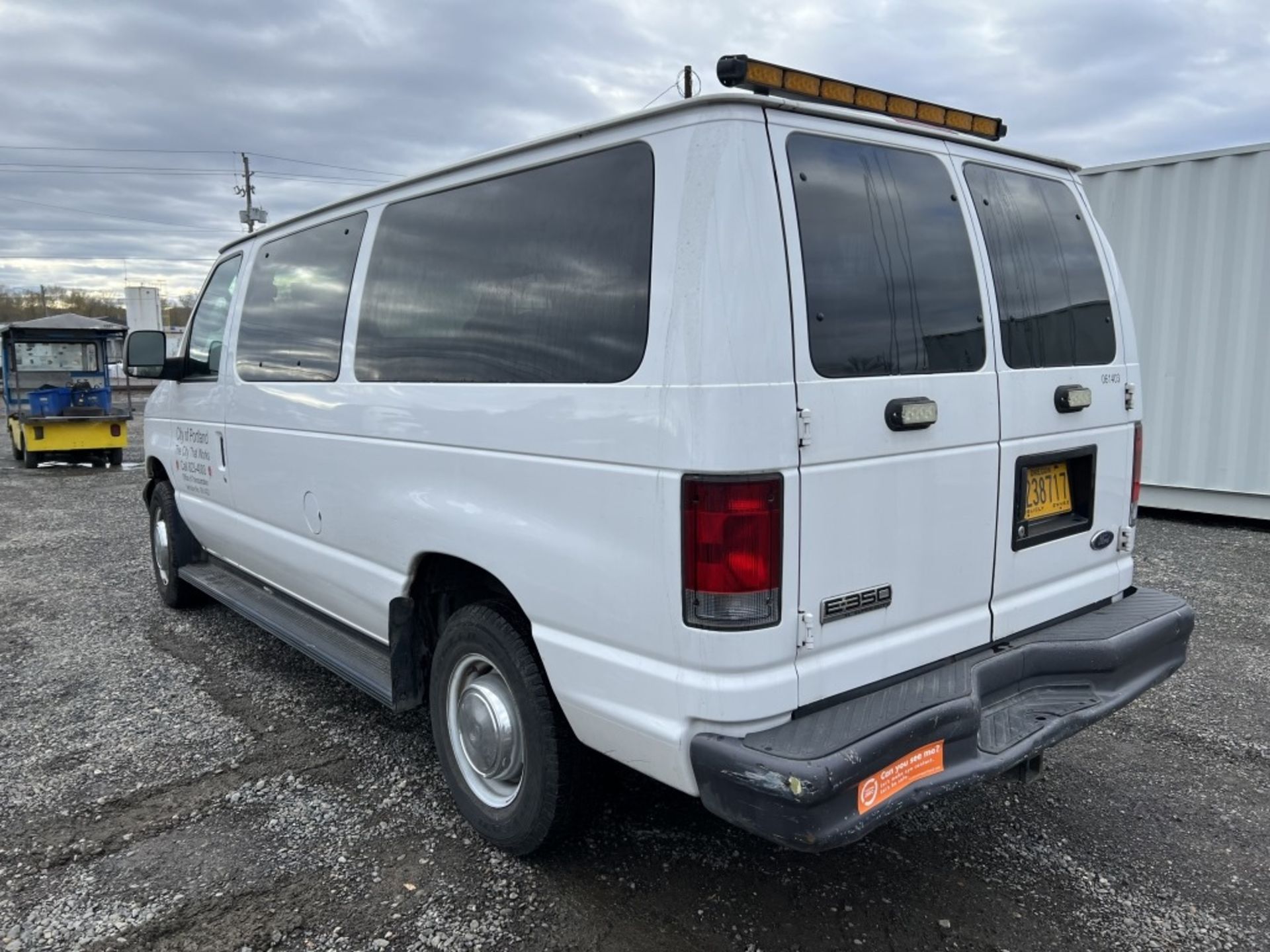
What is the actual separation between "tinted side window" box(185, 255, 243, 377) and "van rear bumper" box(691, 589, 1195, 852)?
11.9 ft

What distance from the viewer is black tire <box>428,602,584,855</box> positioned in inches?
106

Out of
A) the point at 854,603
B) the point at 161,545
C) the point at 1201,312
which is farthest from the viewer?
the point at 1201,312

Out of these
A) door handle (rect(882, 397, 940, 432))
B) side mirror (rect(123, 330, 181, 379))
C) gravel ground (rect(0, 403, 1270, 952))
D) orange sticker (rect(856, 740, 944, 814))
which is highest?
side mirror (rect(123, 330, 181, 379))

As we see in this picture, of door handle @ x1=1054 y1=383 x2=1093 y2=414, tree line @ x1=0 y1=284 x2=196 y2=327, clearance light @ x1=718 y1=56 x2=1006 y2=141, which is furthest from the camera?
tree line @ x1=0 y1=284 x2=196 y2=327

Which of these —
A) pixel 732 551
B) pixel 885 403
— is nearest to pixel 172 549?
pixel 732 551

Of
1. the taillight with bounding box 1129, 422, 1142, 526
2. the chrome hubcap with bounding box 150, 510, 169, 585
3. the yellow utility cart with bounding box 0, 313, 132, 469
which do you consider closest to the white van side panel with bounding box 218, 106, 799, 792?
the taillight with bounding box 1129, 422, 1142, 526

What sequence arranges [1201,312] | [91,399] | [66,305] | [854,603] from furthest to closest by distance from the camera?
[66,305] → [91,399] → [1201,312] → [854,603]

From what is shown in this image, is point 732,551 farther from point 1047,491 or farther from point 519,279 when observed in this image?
point 1047,491

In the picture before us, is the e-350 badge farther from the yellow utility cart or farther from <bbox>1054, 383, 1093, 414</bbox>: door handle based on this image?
the yellow utility cart

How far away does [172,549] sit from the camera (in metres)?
5.59

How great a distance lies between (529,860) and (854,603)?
1.40 metres

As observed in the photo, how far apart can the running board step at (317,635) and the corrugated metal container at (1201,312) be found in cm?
703

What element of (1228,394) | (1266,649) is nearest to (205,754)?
(1266,649)

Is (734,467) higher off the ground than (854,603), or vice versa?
(734,467)
